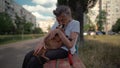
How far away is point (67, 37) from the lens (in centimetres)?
415

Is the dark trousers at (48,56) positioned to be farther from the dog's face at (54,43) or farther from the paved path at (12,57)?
the paved path at (12,57)

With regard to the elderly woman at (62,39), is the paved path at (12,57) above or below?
below

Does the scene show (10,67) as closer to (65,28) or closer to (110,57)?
(110,57)

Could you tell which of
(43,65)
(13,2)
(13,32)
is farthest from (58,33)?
(13,2)

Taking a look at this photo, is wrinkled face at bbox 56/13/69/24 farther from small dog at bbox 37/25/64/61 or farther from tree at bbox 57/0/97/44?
tree at bbox 57/0/97/44

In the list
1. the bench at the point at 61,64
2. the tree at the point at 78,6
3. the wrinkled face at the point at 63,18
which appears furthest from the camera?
the tree at the point at 78,6

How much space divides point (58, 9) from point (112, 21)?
499ft

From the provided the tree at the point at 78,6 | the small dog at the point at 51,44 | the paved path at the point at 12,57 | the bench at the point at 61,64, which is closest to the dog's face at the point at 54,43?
the small dog at the point at 51,44

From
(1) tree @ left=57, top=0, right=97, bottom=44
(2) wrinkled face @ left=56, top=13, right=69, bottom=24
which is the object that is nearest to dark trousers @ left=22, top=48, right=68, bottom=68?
(2) wrinkled face @ left=56, top=13, right=69, bottom=24

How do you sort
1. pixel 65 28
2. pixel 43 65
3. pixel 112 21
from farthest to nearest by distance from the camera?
pixel 112 21
pixel 65 28
pixel 43 65

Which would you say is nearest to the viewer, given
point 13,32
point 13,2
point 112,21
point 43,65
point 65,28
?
point 43,65

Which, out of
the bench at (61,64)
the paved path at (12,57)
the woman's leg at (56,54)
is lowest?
the paved path at (12,57)

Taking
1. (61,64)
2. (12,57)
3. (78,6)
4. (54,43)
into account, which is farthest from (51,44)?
(78,6)

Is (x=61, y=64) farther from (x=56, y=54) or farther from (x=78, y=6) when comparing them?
(x=78, y=6)
